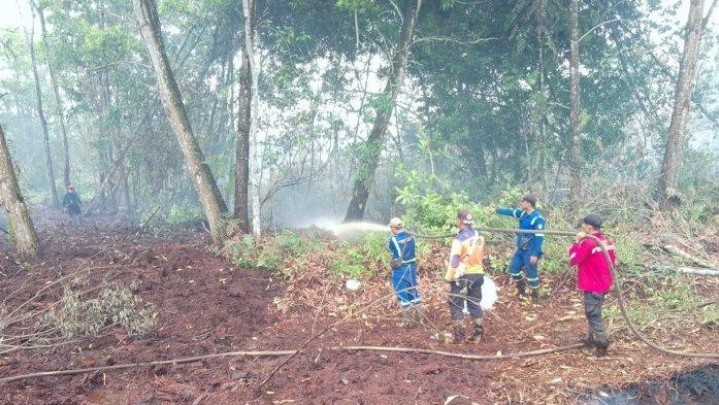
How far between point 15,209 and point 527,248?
10.2 m

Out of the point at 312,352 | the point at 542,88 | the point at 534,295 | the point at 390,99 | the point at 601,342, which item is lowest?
the point at 312,352

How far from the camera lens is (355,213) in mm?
15156

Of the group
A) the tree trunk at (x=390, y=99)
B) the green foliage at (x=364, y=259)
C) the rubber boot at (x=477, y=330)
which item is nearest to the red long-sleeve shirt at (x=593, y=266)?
the rubber boot at (x=477, y=330)

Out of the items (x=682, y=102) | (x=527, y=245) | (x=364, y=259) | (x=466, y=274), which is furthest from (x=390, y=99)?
(x=682, y=102)

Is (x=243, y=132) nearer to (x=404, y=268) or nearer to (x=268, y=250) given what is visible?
(x=268, y=250)

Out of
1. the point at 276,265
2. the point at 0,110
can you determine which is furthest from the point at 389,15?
the point at 0,110

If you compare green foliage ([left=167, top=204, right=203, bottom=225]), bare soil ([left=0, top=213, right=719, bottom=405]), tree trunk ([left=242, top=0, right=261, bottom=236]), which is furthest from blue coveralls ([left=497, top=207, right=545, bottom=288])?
green foliage ([left=167, top=204, right=203, bottom=225])

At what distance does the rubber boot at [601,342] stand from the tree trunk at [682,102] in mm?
8862

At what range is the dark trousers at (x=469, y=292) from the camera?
624 cm

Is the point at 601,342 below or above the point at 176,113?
below

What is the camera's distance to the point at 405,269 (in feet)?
22.4

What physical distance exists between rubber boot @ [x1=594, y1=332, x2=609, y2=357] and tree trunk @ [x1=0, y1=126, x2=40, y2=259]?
10.5 meters

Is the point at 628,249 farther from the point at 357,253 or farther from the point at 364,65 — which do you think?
the point at 364,65

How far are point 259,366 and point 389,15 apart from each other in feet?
41.8
